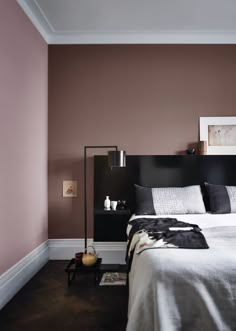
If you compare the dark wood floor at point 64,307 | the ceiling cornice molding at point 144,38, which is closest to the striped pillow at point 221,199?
the dark wood floor at point 64,307

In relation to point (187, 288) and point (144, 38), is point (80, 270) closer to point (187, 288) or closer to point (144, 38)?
point (187, 288)

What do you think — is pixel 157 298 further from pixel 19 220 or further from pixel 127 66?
pixel 127 66

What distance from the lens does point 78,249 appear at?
3635mm

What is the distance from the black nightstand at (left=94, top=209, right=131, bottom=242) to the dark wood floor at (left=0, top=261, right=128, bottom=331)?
2.18ft

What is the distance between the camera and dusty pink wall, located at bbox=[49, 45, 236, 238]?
367 cm

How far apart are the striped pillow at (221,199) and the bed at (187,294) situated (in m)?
1.67

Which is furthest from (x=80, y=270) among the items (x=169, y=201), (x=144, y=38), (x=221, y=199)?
(x=144, y=38)

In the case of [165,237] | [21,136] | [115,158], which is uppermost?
[21,136]

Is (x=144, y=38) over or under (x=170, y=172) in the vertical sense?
over

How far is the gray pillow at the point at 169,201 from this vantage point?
315 cm

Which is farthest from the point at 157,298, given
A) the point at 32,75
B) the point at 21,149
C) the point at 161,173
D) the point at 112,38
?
the point at 112,38

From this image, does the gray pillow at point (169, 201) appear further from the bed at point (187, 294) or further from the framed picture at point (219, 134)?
the bed at point (187, 294)

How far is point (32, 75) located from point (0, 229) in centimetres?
177

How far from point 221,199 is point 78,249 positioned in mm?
1926
